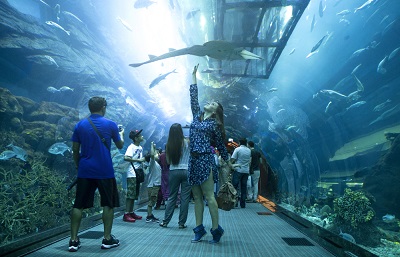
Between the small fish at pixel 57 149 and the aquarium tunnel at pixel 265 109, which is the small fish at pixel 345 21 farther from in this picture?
the small fish at pixel 57 149

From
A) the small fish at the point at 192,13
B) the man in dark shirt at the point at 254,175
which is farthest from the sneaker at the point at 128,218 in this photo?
the small fish at the point at 192,13

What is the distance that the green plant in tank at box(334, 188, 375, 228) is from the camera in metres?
4.75

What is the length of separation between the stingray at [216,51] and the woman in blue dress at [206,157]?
2.45 metres

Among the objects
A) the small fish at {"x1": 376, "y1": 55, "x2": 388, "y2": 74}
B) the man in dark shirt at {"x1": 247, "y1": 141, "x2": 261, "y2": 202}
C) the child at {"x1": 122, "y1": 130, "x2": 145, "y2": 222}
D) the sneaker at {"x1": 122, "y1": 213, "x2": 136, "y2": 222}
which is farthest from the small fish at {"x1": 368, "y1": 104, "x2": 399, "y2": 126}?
the sneaker at {"x1": 122, "y1": 213, "x2": 136, "y2": 222}

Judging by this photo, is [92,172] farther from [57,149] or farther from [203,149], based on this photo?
[57,149]

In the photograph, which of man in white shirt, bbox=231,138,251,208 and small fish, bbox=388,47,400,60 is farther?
man in white shirt, bbox=231,138,251,208

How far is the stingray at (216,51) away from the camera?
219 inches

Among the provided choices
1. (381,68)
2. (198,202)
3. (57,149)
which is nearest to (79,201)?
(198,202)

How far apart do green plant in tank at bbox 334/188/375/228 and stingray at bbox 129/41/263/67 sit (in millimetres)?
3311

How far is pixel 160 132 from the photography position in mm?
25031

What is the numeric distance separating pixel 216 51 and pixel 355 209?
13.8ft

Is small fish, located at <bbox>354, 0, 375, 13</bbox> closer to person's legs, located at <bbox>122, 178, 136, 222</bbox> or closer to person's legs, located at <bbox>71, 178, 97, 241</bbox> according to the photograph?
person's legs, located at <bbox>122, 178, 136, 222</bbox>

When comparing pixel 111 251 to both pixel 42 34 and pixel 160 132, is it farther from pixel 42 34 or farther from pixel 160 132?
pixel 160 132

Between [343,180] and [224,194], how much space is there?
5.00 meters
